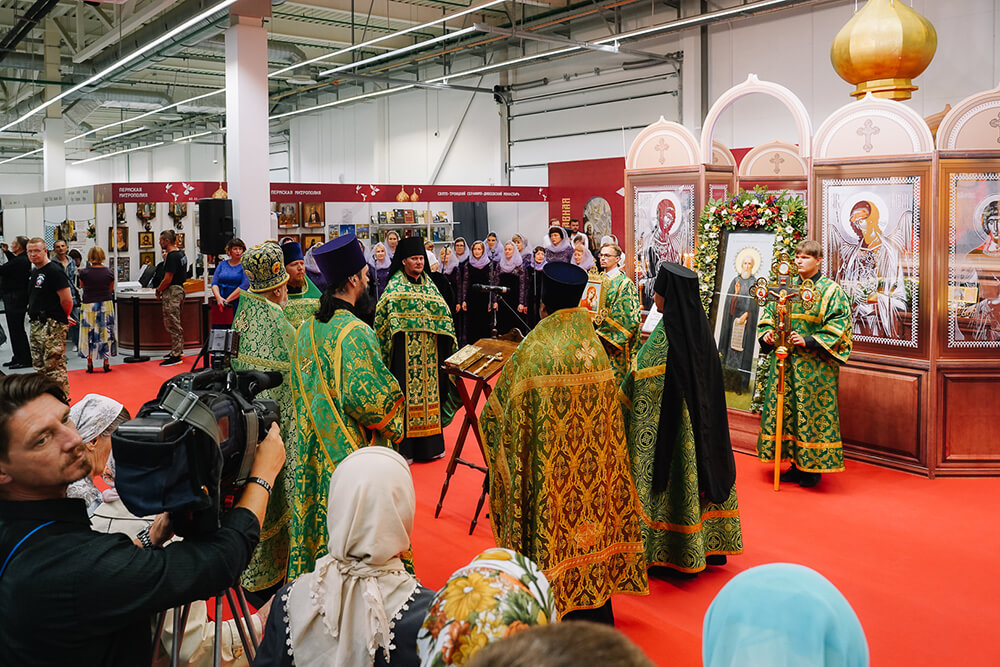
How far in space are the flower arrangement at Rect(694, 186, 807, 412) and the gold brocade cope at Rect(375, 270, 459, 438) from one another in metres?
1.90

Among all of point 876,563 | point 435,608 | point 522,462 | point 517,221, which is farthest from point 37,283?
point 517,221

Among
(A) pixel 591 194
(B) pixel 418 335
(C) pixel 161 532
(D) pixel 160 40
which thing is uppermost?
(D) pixel 160 40

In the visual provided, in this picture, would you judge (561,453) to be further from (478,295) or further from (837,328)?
(478,295)

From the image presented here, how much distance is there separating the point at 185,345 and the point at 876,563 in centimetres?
1070

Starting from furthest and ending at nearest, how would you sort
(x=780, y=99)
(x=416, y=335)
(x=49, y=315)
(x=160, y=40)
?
(x=160, y=40) → (x=49, y=315) → (x=780, y=99) → (x=416, y=335)

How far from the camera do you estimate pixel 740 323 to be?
7180mm

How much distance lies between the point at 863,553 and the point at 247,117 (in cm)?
792

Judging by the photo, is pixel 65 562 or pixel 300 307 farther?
pixel 300 307

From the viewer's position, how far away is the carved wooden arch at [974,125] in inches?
251

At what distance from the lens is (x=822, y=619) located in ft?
4.58

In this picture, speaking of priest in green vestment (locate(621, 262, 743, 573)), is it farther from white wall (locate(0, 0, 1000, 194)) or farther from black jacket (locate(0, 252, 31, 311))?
black jacket (locate(0, 252, 31, 311))

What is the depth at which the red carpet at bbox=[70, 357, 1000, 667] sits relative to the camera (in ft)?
12.8

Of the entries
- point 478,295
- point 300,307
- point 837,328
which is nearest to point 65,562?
point 300,307

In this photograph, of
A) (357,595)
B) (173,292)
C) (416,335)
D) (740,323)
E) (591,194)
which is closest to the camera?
(357,595)
